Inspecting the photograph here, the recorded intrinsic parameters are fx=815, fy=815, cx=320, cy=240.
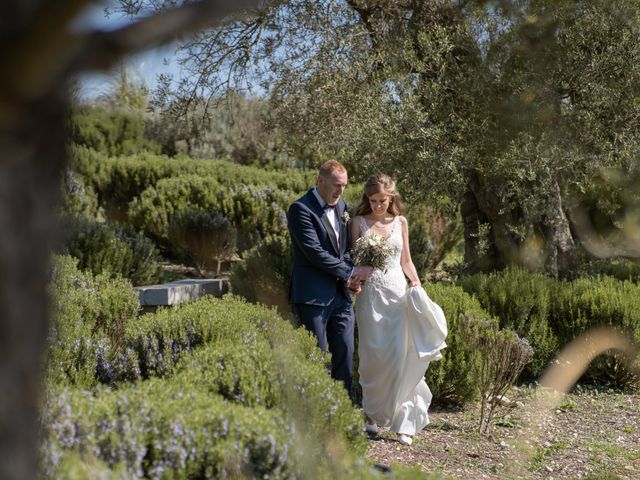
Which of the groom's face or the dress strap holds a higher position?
the groom's face

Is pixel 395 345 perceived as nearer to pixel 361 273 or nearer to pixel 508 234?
pixel 361 273

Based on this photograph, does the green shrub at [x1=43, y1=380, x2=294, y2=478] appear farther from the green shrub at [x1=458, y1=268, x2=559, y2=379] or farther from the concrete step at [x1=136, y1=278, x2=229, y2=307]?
the green shrub at [x1=458, y1=268, x2=559, y2=379]

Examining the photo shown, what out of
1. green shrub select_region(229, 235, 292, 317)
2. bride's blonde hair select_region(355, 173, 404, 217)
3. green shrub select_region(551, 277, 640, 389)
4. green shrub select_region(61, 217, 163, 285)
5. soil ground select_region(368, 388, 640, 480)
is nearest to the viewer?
soil ground select_region(368, 388, 640, 480)

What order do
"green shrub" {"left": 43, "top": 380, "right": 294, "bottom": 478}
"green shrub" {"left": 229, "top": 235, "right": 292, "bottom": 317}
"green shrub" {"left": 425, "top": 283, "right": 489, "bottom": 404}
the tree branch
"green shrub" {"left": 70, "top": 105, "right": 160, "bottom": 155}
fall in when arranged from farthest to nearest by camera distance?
"green shrub" {"left": 70, "top": 105, "right": 160, "bottom": 155} < "green shrub" {"left": 229, "top": 235, "right": 292, "bottom": 317} < "green shrub" {"left": 425, "top": 283, "right": 489, "bottom": 404} < "green shrub" {"left": 43, "top": 380, "right": 294, "bottom": 478} < the tree branch

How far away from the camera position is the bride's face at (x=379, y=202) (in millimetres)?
5684

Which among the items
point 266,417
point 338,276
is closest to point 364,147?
point 338,276

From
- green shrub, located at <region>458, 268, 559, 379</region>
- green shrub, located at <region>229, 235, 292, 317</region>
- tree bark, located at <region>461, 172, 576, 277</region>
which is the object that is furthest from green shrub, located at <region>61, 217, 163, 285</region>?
green shrub, located at <region>458, 268, 559, 379</region>

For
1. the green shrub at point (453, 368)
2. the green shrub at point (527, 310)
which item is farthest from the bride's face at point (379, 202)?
the green shrub at point (527, 310)

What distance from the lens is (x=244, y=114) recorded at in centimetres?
2097

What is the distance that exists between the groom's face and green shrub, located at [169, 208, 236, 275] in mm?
5526

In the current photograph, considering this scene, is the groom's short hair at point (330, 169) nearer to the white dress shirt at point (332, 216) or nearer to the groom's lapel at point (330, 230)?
the white dress shirt at point (332, 216)

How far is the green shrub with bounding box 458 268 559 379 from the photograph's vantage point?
7.50 m

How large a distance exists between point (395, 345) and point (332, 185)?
1191 millimetres

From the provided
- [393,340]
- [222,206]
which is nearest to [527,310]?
[393,340]
